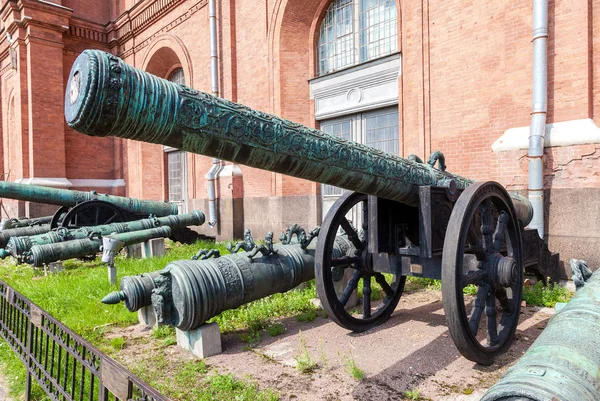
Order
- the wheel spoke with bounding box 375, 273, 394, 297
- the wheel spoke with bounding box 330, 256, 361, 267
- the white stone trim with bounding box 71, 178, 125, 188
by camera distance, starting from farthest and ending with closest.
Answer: the white stone trim with bounding box 71, 178, 125, 188 → the wheel spoke with bounding box 375, 273, 394, 297 → the wheel spoke with bounding box 330, 256, 361, 267

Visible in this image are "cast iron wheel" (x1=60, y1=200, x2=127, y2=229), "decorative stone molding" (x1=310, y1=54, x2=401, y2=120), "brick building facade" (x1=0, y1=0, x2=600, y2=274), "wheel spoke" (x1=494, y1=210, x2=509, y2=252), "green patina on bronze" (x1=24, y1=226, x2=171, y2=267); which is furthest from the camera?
"decorative stone molding" (x1=310, y1=54, x2=401, y2=120)

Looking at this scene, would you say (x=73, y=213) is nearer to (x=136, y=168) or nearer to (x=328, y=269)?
(x=328, y=269)

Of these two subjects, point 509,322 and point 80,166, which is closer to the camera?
point 509,322

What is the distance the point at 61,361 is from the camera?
291 centimetres

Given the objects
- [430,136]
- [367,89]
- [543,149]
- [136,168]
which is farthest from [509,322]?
[136,168]

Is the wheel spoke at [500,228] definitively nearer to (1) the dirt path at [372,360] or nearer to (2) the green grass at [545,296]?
(1) the dirt path at [372,360]

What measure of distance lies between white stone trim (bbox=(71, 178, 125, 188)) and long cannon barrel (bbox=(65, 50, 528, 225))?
52.2ft

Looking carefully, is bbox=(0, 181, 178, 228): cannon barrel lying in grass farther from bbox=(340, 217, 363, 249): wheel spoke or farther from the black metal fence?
bbox=(340, 217, 363, 249): wheel spoke

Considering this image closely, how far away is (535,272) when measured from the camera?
462 centimetres

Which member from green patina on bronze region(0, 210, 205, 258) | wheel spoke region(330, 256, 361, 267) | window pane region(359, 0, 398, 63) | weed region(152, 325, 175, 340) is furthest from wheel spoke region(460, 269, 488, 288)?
window pane region(359, 0, 398, 63)

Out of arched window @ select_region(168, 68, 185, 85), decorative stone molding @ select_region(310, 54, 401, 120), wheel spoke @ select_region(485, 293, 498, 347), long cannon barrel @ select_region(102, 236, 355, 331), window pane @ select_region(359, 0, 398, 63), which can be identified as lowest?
wheel spoke @ select_region(485, 293, 498, 347)

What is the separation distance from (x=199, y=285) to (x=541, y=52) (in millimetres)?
5271

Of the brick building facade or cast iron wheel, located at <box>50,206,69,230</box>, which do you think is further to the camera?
cast iron wheel, located at <box>50,206,69,230</box>

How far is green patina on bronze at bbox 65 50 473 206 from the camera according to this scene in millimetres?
1541
